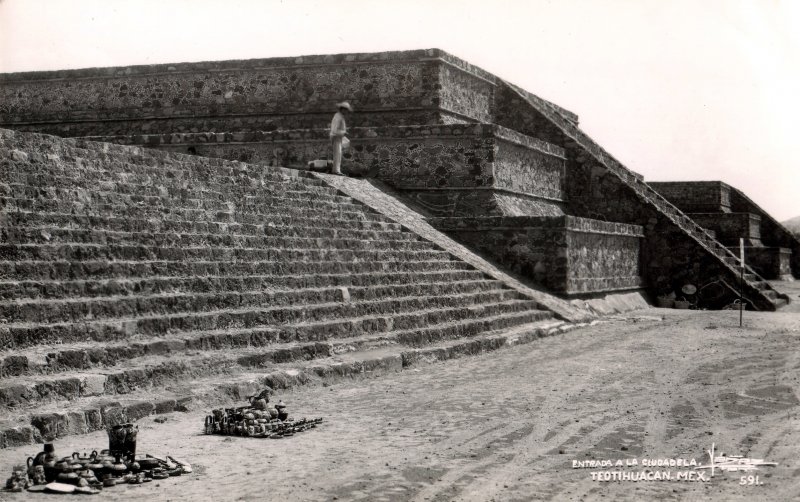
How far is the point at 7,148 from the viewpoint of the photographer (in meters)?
8.69

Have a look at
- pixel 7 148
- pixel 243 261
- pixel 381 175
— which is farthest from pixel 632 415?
pixel 381 175

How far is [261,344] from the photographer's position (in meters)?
8.20

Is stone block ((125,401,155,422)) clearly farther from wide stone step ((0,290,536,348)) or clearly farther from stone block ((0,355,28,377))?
wide stone step ((0,290,536,348))

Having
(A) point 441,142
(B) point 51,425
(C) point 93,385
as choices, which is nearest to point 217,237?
(C) point 93,385

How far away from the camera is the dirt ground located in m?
4.61

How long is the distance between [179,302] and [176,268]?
582mm

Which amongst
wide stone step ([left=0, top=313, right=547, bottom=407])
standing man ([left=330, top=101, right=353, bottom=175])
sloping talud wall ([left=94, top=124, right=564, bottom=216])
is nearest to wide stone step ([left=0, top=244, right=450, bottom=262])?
wide stone step ([left=0, top=313, right=547, bottom=407])

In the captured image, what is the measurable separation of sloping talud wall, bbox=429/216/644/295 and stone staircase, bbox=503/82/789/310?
2652 mm

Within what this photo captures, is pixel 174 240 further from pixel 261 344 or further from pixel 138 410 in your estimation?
pixel 138 410

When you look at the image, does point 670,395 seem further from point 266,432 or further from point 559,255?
point 559,255

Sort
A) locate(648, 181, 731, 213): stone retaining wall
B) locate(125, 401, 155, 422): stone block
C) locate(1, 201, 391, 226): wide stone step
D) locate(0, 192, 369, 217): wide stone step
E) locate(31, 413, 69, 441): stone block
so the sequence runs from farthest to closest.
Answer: locate(648, 181, 731, 213): stone retaining wall, locate(1, 201, 391, 226): wide stone step, locate(0, 192, 369, 217): wide stone step, locate(125, 401, 155, 422): stone block, locate(31, 413, 69, 441): stone block

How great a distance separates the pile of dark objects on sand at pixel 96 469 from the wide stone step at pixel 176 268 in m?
2.49

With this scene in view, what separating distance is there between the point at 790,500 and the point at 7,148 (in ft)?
23.3

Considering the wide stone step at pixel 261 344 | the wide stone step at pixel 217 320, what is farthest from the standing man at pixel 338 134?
the wide stone step at pixel 261 344
